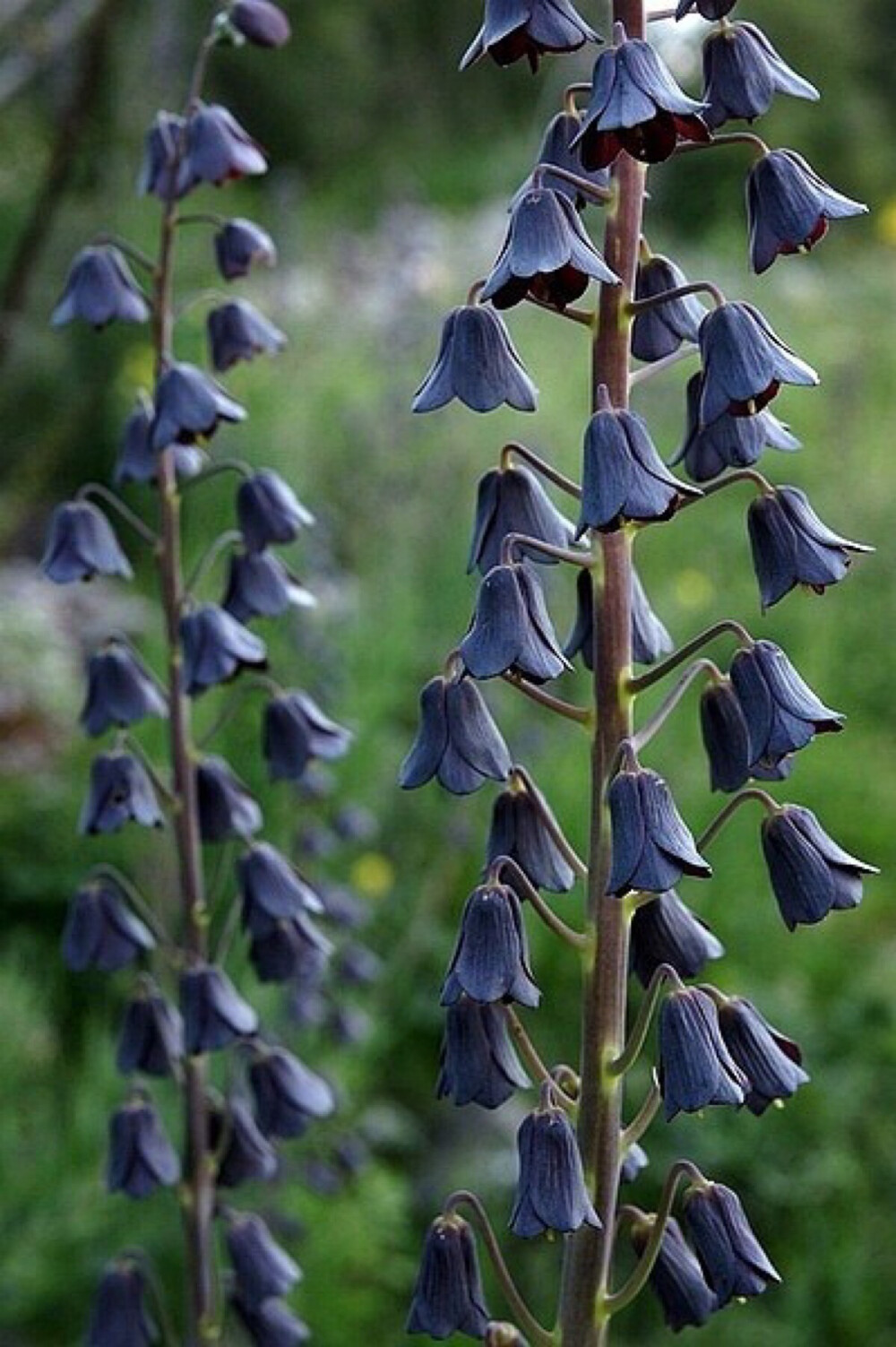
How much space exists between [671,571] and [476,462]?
85 cm

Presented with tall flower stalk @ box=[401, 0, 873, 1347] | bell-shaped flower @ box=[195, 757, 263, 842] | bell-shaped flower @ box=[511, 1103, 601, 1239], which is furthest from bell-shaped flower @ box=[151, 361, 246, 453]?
bell-shaped flower @ box=[511, 1103, 601, 1239]

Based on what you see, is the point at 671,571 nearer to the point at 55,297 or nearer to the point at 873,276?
the point at 55,297

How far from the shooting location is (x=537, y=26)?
130 cm

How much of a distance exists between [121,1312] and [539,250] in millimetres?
1206

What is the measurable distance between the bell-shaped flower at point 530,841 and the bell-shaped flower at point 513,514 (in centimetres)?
18

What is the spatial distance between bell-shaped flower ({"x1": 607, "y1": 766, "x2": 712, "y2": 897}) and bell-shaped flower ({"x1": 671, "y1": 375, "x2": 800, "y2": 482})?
0.81ft

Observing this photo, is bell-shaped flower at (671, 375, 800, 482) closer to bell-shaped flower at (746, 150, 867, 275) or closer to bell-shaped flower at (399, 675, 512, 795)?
bell-shaped flower at (746, 150, 867, 275)

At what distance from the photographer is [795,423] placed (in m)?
7.88

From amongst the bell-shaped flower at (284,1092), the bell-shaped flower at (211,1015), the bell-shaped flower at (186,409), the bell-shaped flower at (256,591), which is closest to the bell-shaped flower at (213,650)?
the bell-shaped flower at (256,591)

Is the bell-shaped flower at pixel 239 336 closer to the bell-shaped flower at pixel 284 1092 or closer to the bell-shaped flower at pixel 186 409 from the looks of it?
the bell-shaped flower at pixel 186 409

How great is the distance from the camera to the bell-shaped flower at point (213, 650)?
6.16 ft

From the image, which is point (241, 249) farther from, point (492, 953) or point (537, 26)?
point (492, 953)

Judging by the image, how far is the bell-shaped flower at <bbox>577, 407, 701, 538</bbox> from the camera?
50.7 inches

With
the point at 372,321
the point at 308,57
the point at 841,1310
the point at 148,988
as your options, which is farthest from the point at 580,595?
the point at 308,57
